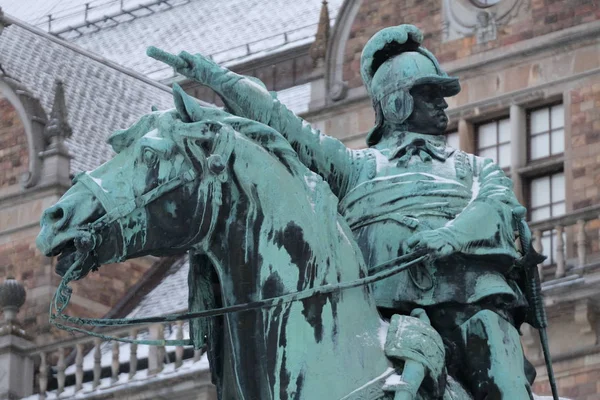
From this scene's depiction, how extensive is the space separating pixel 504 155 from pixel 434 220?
20.2 m

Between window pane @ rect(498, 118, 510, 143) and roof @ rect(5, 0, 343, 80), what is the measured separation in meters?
6.79

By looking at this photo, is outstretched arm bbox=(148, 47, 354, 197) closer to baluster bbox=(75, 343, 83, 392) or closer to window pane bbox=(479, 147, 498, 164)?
window pane bbox=(479, 147, 498, 164)

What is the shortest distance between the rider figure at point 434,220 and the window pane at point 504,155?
64.2ft

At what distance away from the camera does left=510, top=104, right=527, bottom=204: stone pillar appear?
1197 inches

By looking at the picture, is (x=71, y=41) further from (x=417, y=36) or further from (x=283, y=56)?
(x=417, y=36)

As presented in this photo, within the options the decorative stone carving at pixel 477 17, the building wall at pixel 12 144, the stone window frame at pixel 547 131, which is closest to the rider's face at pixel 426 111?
the stone window frame at pixel 547 131

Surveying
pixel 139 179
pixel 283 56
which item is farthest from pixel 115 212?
pixel 283 56

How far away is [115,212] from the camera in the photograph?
10.1 meters

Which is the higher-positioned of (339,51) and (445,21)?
(445,21)

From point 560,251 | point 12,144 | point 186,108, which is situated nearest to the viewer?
point 186,108

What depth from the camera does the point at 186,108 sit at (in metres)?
10.4

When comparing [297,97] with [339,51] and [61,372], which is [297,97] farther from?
[61,372]

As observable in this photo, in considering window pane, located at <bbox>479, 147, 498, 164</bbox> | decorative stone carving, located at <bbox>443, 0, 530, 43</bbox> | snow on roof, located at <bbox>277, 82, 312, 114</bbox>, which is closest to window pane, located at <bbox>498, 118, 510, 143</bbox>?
window pane, located at <bbox>479, 147, 498, 164</bbox>

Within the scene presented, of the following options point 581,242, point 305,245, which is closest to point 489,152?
point 581,242
